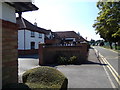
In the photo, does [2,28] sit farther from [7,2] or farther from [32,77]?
[32,77]

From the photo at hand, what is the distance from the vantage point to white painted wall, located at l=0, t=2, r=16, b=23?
147 inches

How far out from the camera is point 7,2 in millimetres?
3871

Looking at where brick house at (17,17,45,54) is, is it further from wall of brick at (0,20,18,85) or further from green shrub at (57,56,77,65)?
wall of brick at (0,20,18,85)

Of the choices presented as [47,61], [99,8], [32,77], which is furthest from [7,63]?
[99,8]

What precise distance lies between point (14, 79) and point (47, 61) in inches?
396

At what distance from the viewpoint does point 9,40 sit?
13.2ft

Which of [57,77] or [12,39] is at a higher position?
[12,39]

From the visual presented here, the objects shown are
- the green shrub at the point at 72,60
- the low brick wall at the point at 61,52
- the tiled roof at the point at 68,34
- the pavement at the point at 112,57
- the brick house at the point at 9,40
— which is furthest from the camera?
the tiled roof at the point at 68,34

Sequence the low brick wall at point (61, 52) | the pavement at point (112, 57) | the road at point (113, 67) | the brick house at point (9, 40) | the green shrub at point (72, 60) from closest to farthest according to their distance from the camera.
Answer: the brick house at point (9, 40)
the road at point (113, 67)
the pavement at point (112, 57)
the green shrub at point (72, 60)
the low brick wall at point (61, 52)

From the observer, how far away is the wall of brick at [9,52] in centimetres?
376

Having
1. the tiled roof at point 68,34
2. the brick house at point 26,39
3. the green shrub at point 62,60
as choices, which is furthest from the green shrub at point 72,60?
the tiled roof at point 68,34

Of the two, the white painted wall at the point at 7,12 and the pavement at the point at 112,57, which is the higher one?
the white painted wall at the point at 7,12

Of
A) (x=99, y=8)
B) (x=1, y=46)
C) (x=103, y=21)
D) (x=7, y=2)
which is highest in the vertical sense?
(x=99, y=8)

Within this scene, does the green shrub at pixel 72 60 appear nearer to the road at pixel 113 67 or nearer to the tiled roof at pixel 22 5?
the road at pixel 113 67
